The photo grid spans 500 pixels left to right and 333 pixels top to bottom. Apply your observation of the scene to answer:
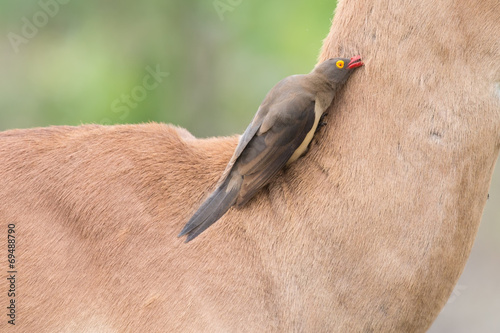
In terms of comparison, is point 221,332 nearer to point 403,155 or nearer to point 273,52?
point 403,155

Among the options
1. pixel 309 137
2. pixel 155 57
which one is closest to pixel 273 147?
pixel 309 137

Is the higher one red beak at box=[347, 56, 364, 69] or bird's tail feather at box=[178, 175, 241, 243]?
red beak at box=[347, 56, 364, 69]

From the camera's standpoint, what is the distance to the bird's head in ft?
8.91

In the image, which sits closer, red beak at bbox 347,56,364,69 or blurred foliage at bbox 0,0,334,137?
red beak at bbox 347,56,364,69

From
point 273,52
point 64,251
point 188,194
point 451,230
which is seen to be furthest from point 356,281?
point 273,52

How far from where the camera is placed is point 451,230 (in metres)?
2.54

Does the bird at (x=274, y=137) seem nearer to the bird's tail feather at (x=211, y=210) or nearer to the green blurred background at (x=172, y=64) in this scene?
the bird's tail feather at (x=211, y=210)

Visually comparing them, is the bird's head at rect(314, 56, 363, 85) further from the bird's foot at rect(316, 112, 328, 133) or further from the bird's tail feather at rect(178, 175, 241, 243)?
the bird's tail feather at rect(178, 175, 241, 243)

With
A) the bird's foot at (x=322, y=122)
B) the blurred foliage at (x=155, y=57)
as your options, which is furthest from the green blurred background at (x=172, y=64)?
the bird's foot at (x=322, y=122)

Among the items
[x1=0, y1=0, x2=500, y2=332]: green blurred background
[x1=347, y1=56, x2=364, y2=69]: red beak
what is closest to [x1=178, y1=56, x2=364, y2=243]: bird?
[x1=347, y1=56, x2=364, y2=69]: red beak

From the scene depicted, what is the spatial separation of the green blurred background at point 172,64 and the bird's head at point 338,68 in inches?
241

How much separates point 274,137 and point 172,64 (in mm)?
8639

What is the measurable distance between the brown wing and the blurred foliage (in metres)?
6.46

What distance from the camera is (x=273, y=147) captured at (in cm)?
267
